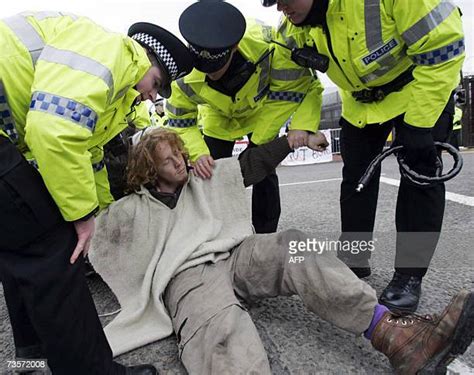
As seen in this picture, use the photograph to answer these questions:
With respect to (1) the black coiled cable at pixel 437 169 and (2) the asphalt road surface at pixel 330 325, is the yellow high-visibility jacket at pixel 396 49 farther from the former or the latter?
(2) the asphalt road surface at pixel 330 325

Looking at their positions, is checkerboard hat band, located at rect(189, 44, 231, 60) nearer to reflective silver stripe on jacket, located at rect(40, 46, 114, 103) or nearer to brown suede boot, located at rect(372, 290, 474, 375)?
reflective silver stripe on jacket, located at rect(40, 46, 114, 103)

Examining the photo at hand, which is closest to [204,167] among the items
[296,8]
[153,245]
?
[153,245]

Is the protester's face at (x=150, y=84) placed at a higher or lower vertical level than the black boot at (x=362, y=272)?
higher

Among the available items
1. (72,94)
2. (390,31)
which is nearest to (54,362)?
(72,94)

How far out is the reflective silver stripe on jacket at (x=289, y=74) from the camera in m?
2.04

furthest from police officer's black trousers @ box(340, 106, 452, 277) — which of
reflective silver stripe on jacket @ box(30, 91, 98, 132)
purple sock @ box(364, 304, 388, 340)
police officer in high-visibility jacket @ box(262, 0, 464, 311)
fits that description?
reflective silver stripe on jacket @ box(30, 91, 98, 132)

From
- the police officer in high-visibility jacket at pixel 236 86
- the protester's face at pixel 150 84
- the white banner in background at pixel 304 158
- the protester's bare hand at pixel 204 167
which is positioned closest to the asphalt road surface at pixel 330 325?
the protester's bare hand at pixel 204 167

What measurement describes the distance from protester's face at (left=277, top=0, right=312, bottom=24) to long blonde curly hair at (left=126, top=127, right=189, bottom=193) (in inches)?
30.0

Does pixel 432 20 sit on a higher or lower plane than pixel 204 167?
higher

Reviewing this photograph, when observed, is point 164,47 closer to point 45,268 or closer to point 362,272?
point 45,268

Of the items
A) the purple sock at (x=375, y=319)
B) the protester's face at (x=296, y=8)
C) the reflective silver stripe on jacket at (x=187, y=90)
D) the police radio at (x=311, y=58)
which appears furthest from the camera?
the reflective silver stripe on jacket at (x=187, y=90)

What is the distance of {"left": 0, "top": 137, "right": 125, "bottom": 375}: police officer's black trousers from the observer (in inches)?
42.6

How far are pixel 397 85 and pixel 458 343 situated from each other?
3.45 feet

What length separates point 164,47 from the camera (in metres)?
1.60
